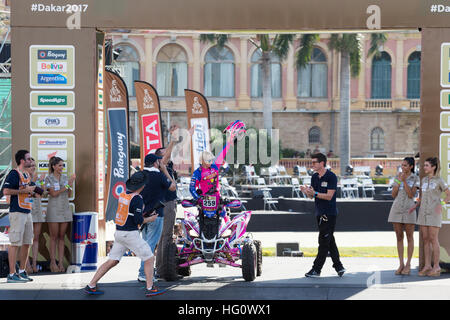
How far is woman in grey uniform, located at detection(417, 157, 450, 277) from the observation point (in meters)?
11.0

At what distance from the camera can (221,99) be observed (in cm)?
5238

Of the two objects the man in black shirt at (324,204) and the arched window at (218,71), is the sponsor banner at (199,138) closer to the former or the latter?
the man in black shirt at (324,204)

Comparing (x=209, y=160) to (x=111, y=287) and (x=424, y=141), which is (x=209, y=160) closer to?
(x=111, y=287)

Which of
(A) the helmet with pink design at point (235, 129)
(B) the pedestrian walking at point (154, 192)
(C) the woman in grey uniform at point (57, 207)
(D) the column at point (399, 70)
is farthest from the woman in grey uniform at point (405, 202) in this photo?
(D) the column at point (399, 70)

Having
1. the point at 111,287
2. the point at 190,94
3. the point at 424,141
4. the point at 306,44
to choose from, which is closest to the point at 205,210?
the point at 111,287

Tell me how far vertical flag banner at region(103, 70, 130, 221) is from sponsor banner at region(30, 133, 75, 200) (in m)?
2.27

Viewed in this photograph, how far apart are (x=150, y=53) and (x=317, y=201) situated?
1650 inches

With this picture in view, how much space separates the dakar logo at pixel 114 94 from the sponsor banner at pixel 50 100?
2.51m

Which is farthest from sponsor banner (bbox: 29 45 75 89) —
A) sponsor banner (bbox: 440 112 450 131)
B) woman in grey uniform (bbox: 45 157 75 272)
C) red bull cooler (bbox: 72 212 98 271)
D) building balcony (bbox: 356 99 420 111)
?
building balcony (bbox: 356 99 420 111)

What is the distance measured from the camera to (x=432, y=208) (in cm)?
1102

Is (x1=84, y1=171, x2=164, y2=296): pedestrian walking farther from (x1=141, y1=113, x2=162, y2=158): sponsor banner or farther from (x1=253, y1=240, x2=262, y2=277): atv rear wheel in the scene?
(x1=141, y1=113, x2=162, y2=158): sponsor banner

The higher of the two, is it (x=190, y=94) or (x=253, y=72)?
(x=253, y=72)

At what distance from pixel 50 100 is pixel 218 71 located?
135 feet
